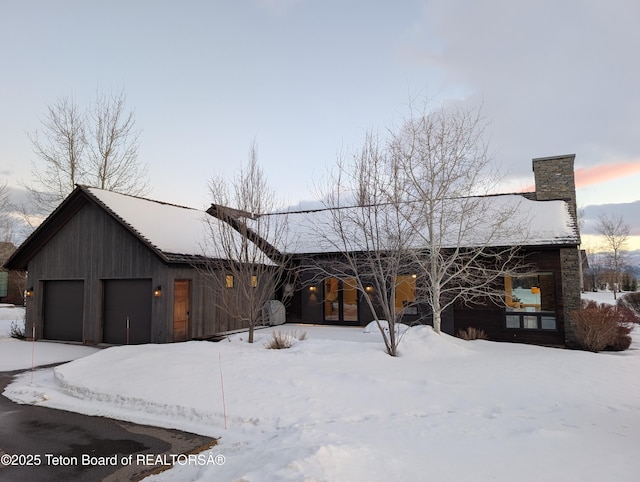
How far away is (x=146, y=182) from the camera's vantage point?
86.7 feet

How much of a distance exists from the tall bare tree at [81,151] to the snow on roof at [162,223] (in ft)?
32.6

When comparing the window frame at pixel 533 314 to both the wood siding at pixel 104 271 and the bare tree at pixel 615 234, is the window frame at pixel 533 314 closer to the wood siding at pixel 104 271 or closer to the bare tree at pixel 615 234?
the wood siding at pixel 104 271

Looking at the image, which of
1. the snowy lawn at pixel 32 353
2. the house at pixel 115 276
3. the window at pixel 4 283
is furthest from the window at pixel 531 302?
the window at pixel 4 283

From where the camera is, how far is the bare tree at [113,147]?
24.7m

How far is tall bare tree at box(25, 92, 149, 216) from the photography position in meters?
23.7

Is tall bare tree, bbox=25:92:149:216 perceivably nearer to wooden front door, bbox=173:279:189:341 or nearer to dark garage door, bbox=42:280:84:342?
dark garage door, bbox=42:280:84:342

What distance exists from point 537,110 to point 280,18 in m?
10.2

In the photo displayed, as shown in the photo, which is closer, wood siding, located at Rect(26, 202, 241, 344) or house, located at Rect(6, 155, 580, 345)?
wood siding, located at Rect(26, 202, 241, 344)

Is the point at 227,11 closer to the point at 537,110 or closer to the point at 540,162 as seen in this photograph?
the point at 537,110

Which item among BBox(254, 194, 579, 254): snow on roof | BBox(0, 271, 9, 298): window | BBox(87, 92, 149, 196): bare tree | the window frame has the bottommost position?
the window frame

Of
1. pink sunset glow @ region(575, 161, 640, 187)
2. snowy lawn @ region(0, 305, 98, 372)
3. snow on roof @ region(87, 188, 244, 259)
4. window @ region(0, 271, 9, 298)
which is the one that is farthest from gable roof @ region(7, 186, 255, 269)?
pink sunset glow @ region(575, 161, 640, 187)

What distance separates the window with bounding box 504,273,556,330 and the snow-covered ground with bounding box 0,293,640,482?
8.34 feet

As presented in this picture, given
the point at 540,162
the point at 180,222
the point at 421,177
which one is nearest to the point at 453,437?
the point at 421,177

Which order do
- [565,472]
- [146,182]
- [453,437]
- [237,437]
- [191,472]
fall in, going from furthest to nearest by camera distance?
[146,182] < [237,437] < [453,437] < [191,472] < [565,472]
